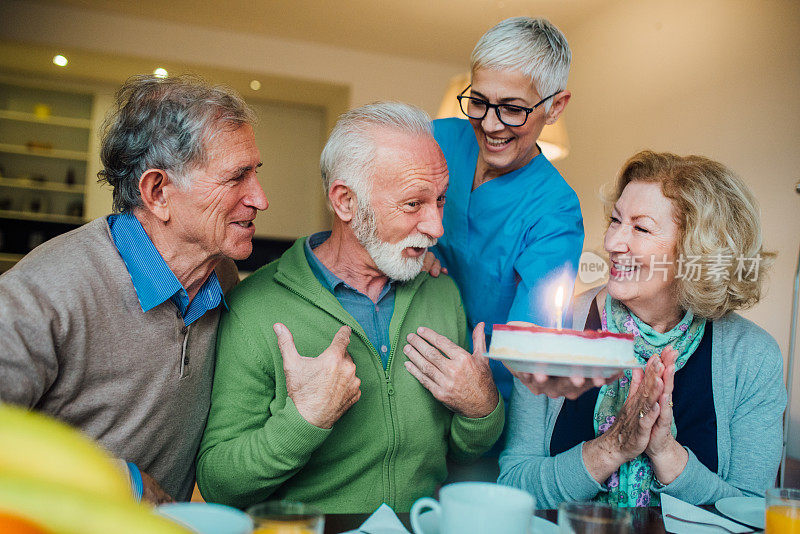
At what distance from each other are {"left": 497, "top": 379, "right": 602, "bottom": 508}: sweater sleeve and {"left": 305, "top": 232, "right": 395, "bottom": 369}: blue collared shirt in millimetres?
311

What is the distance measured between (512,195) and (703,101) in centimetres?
61

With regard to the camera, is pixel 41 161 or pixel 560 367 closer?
pixel 560 367

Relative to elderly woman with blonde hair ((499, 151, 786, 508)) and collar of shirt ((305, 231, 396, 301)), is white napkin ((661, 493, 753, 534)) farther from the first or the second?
collar of shirt ((305, 231, 396, 301))

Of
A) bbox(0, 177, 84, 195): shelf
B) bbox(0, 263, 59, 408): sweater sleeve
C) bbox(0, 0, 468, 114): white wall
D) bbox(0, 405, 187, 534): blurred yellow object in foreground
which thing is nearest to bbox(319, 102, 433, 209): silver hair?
bbox(0, 263, 59, 408): sweater sleeve

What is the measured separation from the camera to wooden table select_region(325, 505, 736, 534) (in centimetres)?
83

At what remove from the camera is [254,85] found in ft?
16.0

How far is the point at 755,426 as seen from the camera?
4.25 feet

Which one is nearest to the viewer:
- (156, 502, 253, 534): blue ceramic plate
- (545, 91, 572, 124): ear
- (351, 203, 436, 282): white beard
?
(156, 502, 253, 534): blue ceramic plate

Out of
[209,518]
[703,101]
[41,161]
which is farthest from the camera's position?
[41,161]

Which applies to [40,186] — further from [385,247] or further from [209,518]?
[209,518]

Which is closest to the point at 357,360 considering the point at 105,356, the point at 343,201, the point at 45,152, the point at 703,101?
the point at 343,201

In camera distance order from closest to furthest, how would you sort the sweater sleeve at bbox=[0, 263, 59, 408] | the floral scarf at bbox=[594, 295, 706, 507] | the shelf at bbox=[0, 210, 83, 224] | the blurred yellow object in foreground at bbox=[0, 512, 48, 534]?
the blurred yellow object in foreground at bbox=[0, 512, 48, 534]
the sweater sleeve at bbox=[0, 263, 59, 408]
the floral scarf at bbox=[594, 295, 706, 507]
the shelf at bbox=[0, 210, 83, 224]

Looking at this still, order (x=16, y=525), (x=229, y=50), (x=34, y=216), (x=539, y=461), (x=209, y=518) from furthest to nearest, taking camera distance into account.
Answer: (x=34, y=216) → (x=229, y=50) → (x=539, y=461) → (x=209, y=518) → (x=16, y=525)

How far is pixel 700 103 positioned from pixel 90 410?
1.64 m
